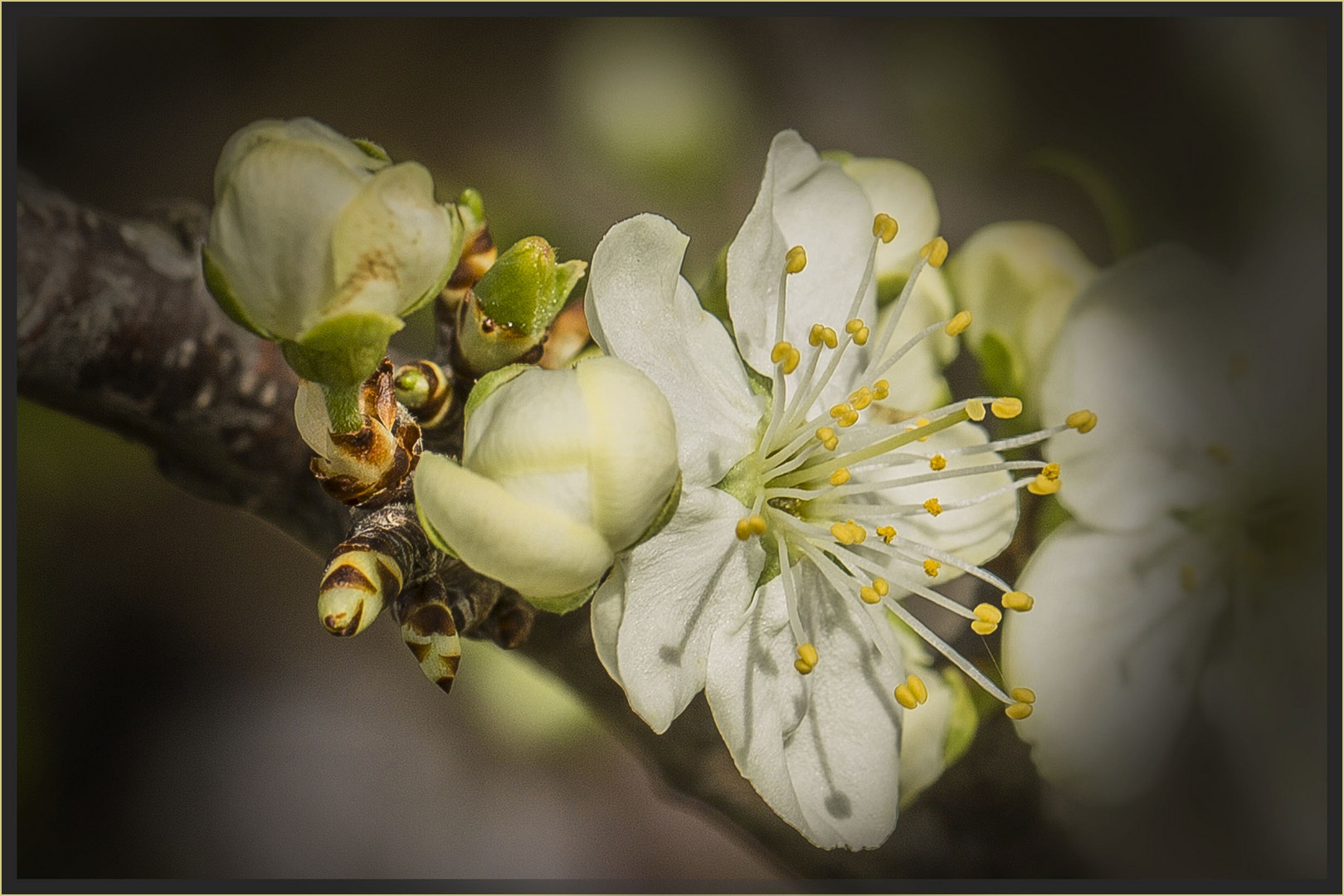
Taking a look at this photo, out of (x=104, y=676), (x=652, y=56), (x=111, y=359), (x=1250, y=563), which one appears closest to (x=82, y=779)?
(x=104, y=676)

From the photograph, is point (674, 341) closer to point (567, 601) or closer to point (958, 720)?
point (567, 601)

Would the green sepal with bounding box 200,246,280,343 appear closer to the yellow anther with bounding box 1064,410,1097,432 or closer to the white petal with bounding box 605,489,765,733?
the white petal with bounding box 605,489,765,733

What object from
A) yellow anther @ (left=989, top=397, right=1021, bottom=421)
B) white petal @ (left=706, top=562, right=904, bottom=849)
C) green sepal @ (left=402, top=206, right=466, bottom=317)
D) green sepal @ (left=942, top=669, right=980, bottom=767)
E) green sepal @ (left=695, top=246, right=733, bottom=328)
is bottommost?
green sepal @ (left=942, top=669, right=980, bottom=767)

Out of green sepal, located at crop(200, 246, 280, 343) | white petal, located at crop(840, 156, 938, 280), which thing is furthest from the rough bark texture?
white petal, located at crop(840, 156, 938, 280)

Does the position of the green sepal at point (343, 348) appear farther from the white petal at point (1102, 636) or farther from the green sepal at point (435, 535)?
the white petal at point (1102, 636)

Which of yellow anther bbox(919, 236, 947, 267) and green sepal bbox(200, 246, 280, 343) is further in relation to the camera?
yellow anther bbox(919, 236, 947, 267)

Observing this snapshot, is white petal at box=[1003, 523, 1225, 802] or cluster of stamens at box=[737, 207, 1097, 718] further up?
cluster of stamens at box=[737, 207, 1097, 718]

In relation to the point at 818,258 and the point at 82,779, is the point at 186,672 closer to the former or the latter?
the point at 82,779
